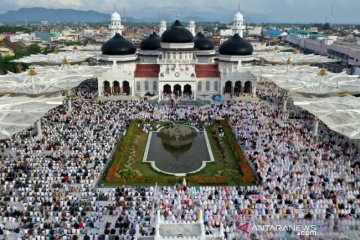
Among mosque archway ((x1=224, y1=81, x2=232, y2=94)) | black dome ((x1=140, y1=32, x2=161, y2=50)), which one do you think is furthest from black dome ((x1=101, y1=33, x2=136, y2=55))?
mosque archway ((x1=224, y1=81, x2=232, y2=94))

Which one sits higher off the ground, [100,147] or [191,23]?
[191,23]

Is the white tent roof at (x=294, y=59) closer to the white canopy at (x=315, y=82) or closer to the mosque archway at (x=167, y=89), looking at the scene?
the white canopy at (x=315, y=82)

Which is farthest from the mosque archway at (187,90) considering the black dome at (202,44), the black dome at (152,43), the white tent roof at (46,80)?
the black dome at (202,44)

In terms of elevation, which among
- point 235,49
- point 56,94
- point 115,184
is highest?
point 235,49

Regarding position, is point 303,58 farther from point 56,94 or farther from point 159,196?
point 159,196

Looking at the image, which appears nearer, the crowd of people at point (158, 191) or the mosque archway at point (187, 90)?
the crowd of people at point (158, 191)

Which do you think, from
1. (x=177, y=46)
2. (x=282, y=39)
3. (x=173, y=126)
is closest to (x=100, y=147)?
(x=173, y=126)
